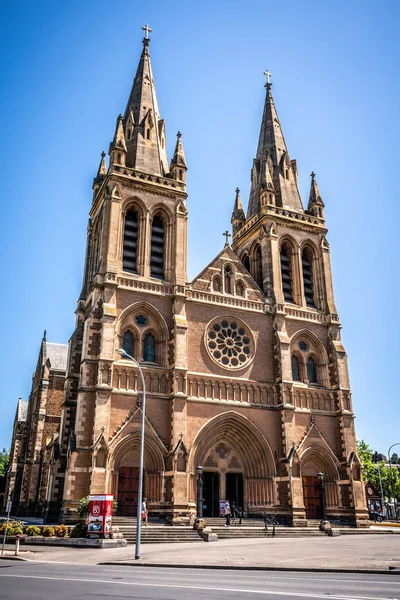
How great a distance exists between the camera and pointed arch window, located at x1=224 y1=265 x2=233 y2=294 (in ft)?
123

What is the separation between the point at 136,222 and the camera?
36906mm

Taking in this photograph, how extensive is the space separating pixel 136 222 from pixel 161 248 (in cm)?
252

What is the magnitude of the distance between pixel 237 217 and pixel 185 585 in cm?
3930

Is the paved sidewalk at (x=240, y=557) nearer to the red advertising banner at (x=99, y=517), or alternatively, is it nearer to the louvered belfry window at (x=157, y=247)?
the red advertising banner at (x=99, y=517)

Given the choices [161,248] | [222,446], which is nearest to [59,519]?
[222,446]

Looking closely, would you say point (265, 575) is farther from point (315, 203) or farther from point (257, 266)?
point (315, 203)

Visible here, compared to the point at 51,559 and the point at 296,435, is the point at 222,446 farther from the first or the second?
the point at 51,559

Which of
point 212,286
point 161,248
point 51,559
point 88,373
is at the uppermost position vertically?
point 161,248

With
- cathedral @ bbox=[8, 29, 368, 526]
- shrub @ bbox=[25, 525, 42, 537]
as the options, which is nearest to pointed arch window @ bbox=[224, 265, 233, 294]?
cathedral @ bbox=[8, 29, 368, 526]

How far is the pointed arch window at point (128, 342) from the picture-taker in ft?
107

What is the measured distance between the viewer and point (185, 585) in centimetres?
1013

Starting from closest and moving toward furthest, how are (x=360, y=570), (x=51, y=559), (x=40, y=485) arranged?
1. (x=360, y=570)
2. (x=51, y=559)
3. (x=40, y=485)

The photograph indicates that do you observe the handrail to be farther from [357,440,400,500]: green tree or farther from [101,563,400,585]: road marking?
[357,440,400,500]: green tree

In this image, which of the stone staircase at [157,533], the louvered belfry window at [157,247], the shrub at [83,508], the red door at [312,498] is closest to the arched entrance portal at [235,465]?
the red door at [312,498]
